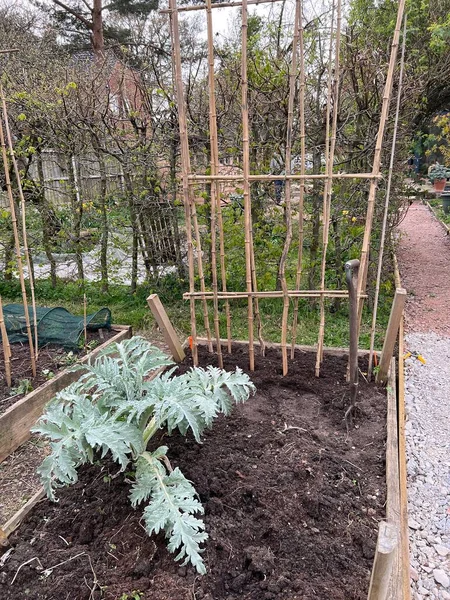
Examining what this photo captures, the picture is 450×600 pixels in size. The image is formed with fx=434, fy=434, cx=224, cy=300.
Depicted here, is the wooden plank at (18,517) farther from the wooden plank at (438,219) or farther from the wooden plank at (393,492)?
the wooden plank at (438,219)

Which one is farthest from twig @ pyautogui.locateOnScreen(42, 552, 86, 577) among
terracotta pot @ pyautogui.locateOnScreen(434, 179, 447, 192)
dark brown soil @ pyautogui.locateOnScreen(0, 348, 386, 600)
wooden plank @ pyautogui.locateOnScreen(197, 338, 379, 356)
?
terracotta pot @ pyautogui.locateOnScreen(434, 179, 447, 192)

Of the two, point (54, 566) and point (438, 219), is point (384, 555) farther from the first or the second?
point (438, 219)

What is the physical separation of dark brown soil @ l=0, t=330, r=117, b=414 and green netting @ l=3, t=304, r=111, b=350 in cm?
7

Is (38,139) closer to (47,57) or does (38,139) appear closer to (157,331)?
(157,331)

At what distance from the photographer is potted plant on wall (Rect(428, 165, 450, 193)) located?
1413 centimetres

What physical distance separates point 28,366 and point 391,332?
271 cm

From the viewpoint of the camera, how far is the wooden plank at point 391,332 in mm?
2592

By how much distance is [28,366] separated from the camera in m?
3.43

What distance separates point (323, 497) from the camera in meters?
1.97

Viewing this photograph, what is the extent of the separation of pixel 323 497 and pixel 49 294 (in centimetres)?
488

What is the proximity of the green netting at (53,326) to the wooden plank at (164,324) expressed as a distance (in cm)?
104

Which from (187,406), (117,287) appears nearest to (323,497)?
(187,406)

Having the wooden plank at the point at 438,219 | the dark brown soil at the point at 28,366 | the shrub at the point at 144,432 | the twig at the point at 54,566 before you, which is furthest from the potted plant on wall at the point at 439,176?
the twig at the point at 54,566

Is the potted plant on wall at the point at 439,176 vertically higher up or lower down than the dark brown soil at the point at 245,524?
higher up
